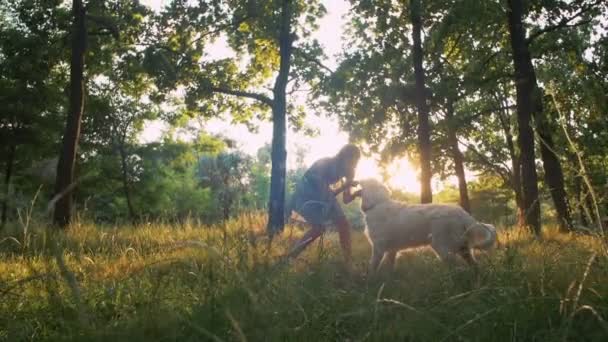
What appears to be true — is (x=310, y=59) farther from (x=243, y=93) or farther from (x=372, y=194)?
(x=372, y=194)

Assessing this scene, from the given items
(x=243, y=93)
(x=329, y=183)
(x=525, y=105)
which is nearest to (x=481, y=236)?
(x=329, y=183)

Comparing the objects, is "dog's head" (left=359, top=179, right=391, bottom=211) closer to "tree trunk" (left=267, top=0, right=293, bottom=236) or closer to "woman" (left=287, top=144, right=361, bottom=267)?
"woman" (left=287, top=144, right=361, bottom=267)

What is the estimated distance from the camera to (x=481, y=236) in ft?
22.1

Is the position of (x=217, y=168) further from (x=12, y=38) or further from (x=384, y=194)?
(x=12, y=38)

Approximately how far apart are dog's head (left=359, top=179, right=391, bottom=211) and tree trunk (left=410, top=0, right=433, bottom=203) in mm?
8474

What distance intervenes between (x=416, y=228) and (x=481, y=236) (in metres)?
0.91

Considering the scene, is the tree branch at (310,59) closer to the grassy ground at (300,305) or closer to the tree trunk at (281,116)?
the tree trunk at (281,116)

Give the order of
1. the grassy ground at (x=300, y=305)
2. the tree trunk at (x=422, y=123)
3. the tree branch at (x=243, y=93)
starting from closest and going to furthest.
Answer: the grassy ground at (x=300, y=305) < the tree trunk at (x=422, y=123) < the tree branch at (x=243, y=93)

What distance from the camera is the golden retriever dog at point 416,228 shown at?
6.60m

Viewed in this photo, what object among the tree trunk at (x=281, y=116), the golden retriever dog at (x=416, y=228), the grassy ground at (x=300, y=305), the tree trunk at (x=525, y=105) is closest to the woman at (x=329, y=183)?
the golden retriever dog at (x=416, y=228)

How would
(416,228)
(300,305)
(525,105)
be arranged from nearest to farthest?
(300,305) < (416,228) < (525,105)

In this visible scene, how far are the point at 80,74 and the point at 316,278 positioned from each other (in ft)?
40.0

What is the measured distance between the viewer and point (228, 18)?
1733 cm

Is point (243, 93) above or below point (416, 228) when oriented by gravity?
above
